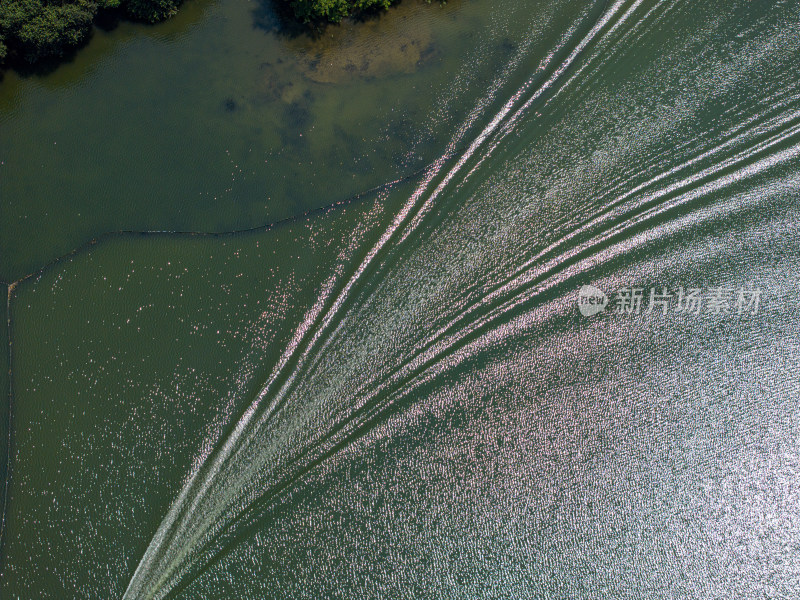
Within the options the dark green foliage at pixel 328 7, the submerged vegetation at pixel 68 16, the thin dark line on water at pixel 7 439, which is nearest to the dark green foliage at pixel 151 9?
the submerged vegetation at pixel 68 16

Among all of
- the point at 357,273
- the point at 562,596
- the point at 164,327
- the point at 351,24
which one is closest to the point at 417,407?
the point at 357,273

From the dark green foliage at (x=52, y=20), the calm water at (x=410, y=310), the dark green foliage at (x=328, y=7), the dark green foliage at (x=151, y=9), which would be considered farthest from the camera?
the dark green foliage at (x=151, y=9)

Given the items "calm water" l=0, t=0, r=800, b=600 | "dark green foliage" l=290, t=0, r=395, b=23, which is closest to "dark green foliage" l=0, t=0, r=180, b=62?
"calm water" l=0, t=0, r=800, b=600

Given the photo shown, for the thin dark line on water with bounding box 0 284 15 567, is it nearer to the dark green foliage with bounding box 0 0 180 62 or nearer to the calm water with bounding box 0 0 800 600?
the calm water with bounding box 0 0 800 600

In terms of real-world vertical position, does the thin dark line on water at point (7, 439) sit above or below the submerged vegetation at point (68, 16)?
below

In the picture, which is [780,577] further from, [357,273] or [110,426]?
[110,426]

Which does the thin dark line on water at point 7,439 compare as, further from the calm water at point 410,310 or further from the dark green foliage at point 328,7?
the dark green foliage at point 328,7
